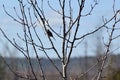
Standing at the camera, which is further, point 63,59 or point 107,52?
point 107,52

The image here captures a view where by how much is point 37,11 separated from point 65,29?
34cm

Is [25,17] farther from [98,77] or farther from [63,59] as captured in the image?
[98,77]

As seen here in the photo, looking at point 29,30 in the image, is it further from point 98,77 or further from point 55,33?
point 98,77

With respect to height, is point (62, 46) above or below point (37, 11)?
below

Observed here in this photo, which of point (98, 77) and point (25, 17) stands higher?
point (25, 17)

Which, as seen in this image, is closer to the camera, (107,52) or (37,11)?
(37,11)

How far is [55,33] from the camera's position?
15.4 ft

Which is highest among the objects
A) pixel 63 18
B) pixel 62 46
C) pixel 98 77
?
pixel 63 18

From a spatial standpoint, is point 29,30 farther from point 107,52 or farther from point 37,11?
point 107,52

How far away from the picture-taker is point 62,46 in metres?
4.54

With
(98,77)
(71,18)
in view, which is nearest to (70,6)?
(71,18)

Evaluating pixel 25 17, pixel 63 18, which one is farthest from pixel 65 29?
pixel 25 17

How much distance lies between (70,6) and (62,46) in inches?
17.6

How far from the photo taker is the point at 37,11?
455 centimetres
